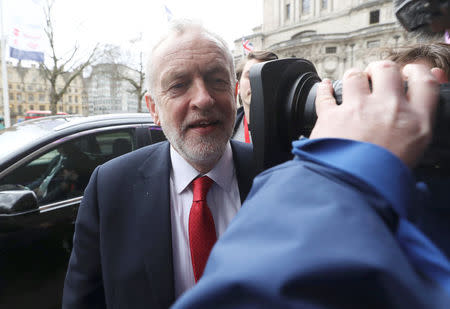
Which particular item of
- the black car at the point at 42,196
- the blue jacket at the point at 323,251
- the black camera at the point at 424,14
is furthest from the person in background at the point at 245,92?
the blue jacket at the point at 323,251

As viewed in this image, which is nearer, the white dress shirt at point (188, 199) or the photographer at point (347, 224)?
the photographer at point (347, 224)

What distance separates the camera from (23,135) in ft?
7.97

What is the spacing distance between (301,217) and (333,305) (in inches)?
3.7

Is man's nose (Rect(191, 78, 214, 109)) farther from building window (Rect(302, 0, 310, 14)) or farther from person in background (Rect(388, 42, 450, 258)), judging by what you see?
building window (Rect(302, 0, 310, 14))

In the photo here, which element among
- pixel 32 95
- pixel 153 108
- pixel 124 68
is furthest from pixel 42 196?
pixel 32 95

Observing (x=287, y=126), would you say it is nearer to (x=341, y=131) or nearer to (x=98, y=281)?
(x=341, y=131)

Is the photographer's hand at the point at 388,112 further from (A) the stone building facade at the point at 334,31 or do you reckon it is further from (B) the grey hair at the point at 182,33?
(A) the stone building facade at the point at 334,31

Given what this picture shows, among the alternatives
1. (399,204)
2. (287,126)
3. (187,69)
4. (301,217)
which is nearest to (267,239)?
(301,217)

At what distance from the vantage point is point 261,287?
0.30 metres

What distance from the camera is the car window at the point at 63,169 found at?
2.24 metres

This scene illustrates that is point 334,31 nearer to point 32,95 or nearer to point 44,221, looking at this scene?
A: point 44,221

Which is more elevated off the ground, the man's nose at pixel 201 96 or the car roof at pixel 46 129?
the man's nose at pixel 201 96

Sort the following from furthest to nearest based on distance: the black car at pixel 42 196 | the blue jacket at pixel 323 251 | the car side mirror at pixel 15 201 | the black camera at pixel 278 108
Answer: the black car at pixel 42 196 < the car side mirror at pixel 15 201 < the black camera at pixel 278 108 < the blue jacket at pixel 323 251

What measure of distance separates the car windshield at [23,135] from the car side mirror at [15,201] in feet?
1.30
